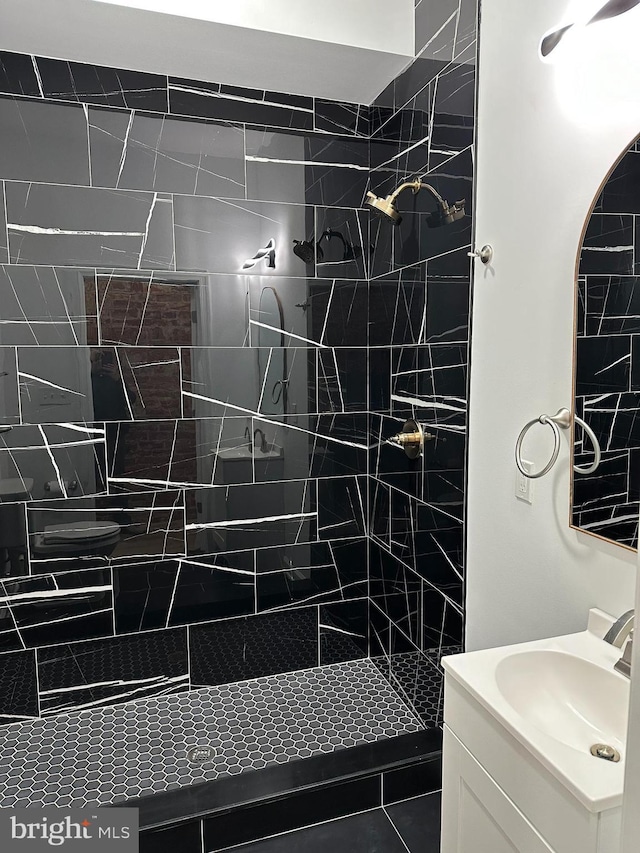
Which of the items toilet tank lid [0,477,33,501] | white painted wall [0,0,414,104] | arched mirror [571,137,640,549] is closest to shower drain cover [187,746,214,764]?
toilet tank lid [0,477,33,501]

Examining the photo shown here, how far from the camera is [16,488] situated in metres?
2.28

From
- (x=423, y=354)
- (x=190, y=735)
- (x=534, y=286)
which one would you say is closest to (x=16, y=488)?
(x=190, y=735)

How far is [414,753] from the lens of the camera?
1979 millimetres

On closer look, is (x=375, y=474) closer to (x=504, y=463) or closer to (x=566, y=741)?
(x=504, y=463)

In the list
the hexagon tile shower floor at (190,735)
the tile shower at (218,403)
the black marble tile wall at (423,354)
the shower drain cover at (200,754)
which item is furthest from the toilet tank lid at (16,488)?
the black marble tile wall at (423,354)

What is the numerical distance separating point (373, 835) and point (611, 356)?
162 centimetres

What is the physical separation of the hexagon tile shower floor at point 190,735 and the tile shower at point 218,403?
2cm

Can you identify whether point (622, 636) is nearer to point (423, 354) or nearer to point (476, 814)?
point (476, 814)

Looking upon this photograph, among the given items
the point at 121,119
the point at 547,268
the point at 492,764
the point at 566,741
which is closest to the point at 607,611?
the point at 566,741

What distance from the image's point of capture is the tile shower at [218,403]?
7.11 feet

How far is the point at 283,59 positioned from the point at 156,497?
176 centimetres

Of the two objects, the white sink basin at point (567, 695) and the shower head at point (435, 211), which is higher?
the shower head at point (435, 211)

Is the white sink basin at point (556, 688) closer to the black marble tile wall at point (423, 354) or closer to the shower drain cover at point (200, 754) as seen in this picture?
the black marble tile wall at point (423, 354)

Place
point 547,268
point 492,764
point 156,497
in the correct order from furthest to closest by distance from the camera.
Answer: point 156,497 < point 547,268 < point 492,764
